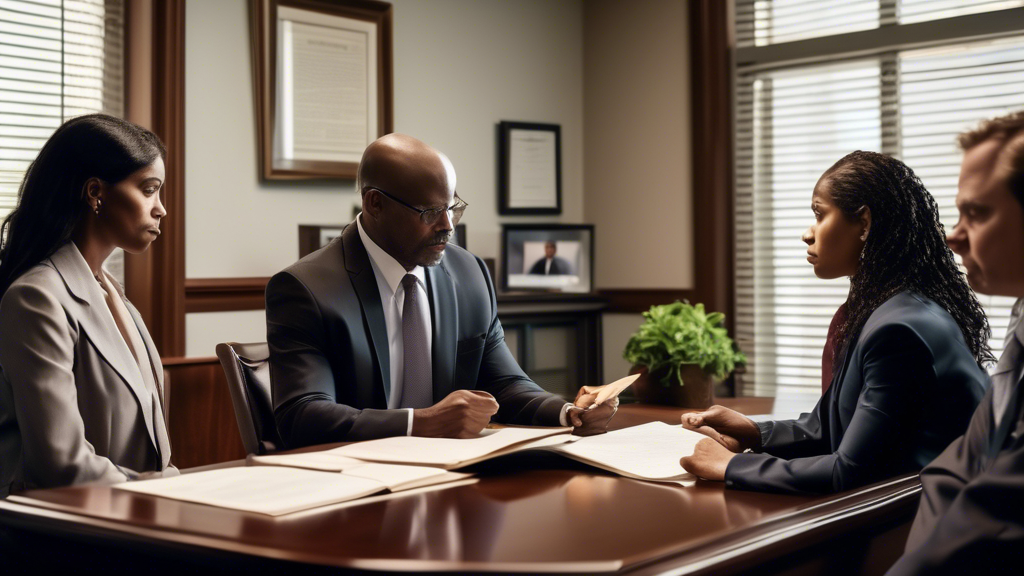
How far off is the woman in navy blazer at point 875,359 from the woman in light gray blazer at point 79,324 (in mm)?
1040

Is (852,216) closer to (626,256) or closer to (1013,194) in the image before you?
(1013,194)

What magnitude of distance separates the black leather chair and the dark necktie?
1.06 ft

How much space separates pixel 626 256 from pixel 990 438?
406 centimetres

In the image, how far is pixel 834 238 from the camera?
66.4 inches

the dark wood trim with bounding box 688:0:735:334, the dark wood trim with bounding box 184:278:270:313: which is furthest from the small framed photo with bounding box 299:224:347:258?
the dark wood trim with bounding box 688:0:735:334

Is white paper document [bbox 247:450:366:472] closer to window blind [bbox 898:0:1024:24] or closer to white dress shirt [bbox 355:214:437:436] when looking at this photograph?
white dress shirt [bbox 355:214:437:436]

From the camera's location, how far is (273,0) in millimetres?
4008

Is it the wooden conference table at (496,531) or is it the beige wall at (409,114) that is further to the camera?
the beige wall at (409,114)

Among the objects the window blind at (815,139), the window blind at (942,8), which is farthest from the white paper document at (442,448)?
the window blind at (942,8)

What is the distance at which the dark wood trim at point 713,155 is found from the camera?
4816 millimetres

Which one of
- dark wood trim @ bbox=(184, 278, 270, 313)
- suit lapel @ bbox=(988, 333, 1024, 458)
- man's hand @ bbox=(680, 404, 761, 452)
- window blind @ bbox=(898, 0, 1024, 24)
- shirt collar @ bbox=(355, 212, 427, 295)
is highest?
window blind @ bbox=(898, 0, 1024, 24)

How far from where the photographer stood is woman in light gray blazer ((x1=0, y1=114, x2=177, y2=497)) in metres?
1.72

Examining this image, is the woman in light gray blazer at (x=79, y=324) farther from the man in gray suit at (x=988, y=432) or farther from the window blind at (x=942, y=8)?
the window blind at (x=942, y=8)

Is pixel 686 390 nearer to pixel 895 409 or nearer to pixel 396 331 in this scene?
pixel 396 331
